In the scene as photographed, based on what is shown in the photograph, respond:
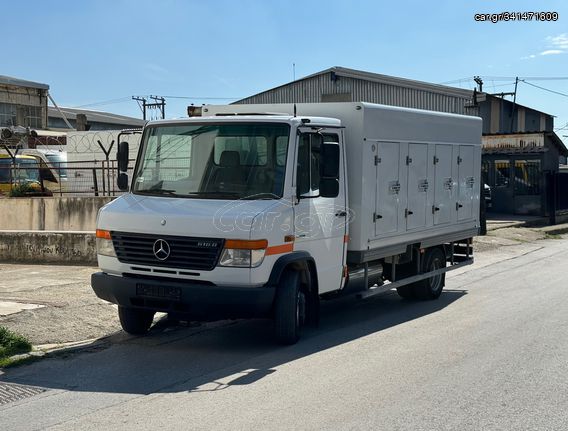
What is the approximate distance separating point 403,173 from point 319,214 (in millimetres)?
A: 2201

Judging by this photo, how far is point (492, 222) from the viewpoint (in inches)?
1040

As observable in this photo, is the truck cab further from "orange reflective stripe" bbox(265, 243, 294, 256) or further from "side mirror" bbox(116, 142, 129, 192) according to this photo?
"side mirror" bbox(116, 142, 129, 192)

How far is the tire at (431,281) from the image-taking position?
10844 mm

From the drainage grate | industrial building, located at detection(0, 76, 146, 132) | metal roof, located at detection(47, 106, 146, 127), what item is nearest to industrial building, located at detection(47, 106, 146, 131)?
metal roof, located at detection(47, 106, 146, 127)

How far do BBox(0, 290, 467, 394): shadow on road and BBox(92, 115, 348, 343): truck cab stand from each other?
0.40 metres

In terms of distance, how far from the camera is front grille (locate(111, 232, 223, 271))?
22.9ft

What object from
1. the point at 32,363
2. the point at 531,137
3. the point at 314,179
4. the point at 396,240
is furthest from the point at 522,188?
the point at 32,363

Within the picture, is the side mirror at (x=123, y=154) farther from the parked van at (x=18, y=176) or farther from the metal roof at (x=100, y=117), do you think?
the metal roof at (x=100, y=117)

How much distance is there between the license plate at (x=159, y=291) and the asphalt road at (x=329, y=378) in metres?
0.68


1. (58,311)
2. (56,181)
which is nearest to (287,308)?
(58,311)

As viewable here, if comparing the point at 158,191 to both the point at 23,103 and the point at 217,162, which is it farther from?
the point at 23,103

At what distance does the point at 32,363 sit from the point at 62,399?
1.48 metres

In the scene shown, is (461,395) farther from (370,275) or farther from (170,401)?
(370,275)

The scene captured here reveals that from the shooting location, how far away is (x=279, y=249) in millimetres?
7203
